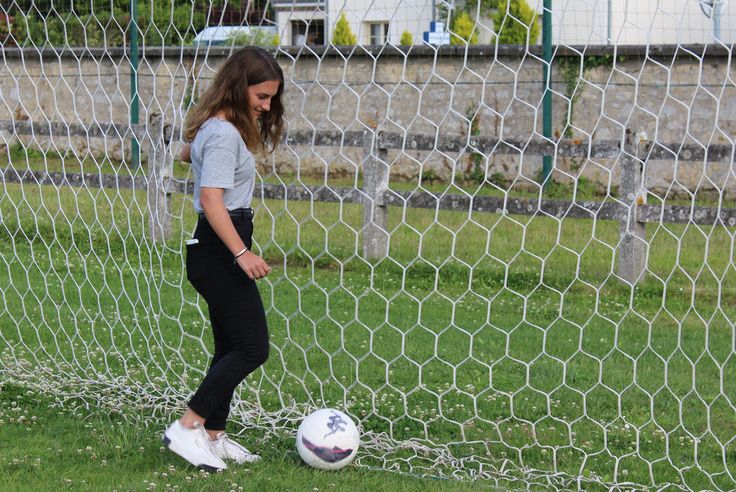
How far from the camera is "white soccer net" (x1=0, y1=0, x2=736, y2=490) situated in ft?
Result: 16.0

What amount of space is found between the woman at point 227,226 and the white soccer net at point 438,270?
688 mm

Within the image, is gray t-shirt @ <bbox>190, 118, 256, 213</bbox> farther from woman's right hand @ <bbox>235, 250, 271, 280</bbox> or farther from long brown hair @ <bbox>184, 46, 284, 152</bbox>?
woman's right hand @ <bbox>235, 250, 271, 280</bbox>

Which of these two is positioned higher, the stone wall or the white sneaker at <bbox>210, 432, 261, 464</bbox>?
the white sneaker at <bbox>210, 432, 261, 464</bbox>

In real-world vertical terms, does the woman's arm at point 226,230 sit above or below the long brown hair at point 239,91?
below

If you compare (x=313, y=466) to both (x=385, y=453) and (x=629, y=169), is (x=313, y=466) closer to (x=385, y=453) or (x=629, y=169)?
(x=385, y=453)

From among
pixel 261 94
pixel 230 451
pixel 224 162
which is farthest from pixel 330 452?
pixel 261 94

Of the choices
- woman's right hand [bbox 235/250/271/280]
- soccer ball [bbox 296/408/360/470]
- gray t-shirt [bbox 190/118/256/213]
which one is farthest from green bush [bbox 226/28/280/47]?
soccer ball [bbox 296/408/360/470]

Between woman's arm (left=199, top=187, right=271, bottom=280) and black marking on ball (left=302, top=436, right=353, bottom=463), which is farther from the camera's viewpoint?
black marking on ball (left=302, top=436, right=353, bottom=463)

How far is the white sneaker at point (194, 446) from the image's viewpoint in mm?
4289

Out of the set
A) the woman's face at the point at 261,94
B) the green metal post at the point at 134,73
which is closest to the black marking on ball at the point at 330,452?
the woman's face at the point at 261,94

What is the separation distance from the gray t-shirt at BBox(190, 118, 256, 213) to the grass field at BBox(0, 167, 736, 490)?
36.3 inches

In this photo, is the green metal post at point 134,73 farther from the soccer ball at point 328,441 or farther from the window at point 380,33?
the soccer ball at point 328,441

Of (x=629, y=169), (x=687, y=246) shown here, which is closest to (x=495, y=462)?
(x=629, y=169)

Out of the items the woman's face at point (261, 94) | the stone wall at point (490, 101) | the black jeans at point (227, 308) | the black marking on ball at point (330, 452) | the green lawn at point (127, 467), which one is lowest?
the stone wall at point (490, 101)
